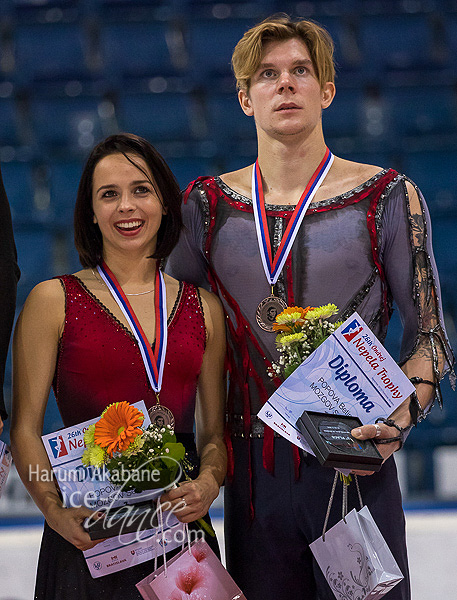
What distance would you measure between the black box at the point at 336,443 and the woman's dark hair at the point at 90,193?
63 cm

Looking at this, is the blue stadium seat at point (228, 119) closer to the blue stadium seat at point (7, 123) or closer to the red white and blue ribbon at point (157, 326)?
the blue stadium seat at point (7, 123)

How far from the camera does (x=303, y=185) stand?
221cm

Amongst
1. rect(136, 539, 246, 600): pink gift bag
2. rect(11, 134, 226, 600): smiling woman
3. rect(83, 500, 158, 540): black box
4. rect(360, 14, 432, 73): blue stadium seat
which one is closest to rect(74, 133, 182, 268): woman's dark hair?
rect(11, 134, 226, 600): smiling woman

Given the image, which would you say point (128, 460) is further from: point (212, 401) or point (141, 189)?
point (141, 189)

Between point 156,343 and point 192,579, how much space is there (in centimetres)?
56

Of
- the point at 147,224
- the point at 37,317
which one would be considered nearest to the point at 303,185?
the point at 147,224

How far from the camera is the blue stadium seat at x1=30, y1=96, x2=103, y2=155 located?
4.85m

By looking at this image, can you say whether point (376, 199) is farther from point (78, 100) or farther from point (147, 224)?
point (78, 100)

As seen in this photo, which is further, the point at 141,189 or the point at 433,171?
the point at 433,171

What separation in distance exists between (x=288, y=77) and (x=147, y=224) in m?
0.55

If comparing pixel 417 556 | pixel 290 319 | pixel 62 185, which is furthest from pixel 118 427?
pixel 62 185

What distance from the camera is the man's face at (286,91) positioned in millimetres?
2158

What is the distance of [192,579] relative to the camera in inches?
71.1

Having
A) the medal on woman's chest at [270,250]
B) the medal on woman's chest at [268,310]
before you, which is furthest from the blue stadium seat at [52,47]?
the medal on woman's chest at [268,310]
